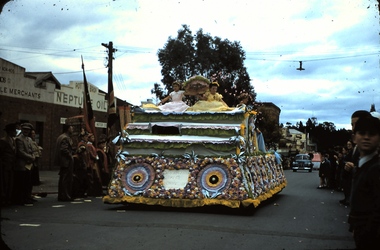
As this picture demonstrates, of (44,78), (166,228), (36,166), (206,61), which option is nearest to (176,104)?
(36,166)

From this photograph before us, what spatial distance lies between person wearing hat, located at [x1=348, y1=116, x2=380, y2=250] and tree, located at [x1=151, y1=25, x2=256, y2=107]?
35.9 metres

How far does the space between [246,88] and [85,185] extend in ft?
96.6

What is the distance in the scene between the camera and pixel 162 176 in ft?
35.5

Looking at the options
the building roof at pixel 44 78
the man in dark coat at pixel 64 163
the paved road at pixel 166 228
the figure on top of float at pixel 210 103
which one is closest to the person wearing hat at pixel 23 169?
the paved road at pixel 166 228

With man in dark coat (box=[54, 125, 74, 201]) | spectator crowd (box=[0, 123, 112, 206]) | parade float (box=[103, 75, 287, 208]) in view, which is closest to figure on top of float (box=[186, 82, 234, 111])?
parade float (box=[103, 75, 287, 208])

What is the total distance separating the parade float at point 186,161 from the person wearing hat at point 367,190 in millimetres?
6090

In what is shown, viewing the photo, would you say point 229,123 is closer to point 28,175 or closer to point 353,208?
point 28,175

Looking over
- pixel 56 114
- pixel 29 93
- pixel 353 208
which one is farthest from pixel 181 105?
pixel 56 114

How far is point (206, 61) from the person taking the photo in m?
→ 40.5

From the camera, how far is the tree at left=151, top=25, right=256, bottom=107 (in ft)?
133

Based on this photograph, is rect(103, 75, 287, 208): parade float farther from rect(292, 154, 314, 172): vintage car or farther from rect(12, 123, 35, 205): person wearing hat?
rect(292, 154, 314, 172): vintage car

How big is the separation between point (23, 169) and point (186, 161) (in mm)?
3963

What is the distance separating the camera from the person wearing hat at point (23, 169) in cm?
1129

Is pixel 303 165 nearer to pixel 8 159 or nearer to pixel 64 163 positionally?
pixel 64 163
